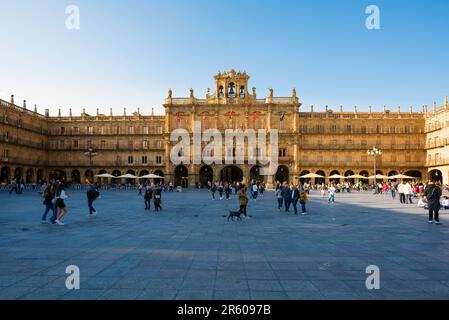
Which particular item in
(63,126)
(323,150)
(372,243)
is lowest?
(372,243)

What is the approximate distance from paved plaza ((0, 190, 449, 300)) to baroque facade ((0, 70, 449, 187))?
43.3 m

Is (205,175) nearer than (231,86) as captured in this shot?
No

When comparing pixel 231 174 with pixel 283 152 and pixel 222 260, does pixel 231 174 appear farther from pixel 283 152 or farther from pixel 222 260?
pixel 222 260

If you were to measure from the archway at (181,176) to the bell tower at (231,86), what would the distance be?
11.7 meters

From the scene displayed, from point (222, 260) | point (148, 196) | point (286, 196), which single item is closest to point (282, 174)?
point (286, 196)

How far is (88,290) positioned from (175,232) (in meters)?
5.79

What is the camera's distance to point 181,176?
193 feet

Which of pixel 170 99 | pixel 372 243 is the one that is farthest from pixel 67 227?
pixel 170 99

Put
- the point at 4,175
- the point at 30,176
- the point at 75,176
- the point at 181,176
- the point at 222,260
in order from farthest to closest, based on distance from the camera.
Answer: the point at 75,176
the point at 30,176
the point at 181,176
the point at 4,175
the point at 222,260

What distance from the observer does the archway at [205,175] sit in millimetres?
57531

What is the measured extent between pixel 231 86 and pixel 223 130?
6.60 m
